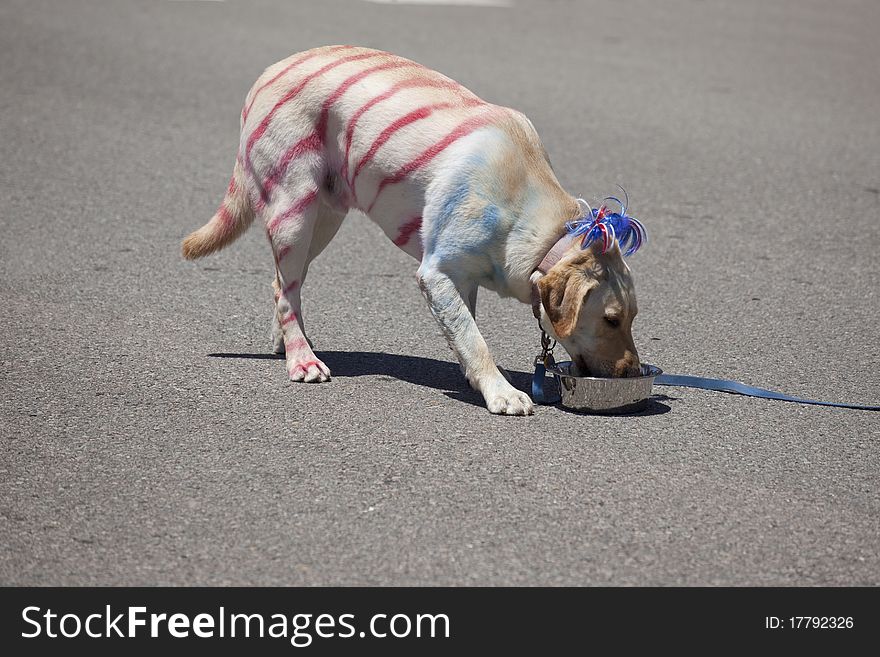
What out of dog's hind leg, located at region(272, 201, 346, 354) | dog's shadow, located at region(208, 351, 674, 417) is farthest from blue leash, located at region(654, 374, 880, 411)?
dog's hind leg, located at region(272, 201, 346, 354)

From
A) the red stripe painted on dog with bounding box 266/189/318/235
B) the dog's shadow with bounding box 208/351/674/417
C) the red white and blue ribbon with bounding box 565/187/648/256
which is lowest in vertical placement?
the dog's shadow with bounding box 208/351/674/417

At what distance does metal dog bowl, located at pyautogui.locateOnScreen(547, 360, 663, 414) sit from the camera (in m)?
4.88

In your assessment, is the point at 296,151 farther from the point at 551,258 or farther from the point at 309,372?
the point at 551,258

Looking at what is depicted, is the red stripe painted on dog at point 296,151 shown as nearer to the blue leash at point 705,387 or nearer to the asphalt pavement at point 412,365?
the asphalt pavement at point 412,365

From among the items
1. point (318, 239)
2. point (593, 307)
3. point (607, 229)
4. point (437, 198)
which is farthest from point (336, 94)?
point (593, 307)

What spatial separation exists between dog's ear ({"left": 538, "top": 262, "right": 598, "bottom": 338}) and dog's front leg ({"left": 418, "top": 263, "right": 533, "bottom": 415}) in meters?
0.37

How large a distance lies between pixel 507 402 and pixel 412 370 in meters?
0.77

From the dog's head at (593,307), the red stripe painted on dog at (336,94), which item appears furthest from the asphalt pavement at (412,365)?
the red stripe painted on dog at (336,94)

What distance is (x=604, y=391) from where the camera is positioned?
16.1 feet

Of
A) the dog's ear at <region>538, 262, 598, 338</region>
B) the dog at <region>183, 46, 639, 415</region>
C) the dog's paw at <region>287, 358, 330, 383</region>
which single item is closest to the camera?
the dog's ear at <region>538, 262, 598, 338</region>

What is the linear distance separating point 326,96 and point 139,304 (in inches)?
71.0

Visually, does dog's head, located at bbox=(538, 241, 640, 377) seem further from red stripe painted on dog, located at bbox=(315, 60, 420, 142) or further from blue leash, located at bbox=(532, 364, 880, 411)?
red stripe painted on dog, located at bbox=(315, 60, 420, 142)

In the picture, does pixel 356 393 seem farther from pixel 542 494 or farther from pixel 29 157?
pixel 29 157

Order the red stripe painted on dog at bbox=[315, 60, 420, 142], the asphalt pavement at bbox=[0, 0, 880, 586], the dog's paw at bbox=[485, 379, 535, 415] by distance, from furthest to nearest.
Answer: the red stripe painted on dog at bbox=[315, 60, 420, 142] < the dog's paw at bbox=[485, 379, 535, 415] < the asphalt pavement at bbox=[0, 0, 880, 586]
